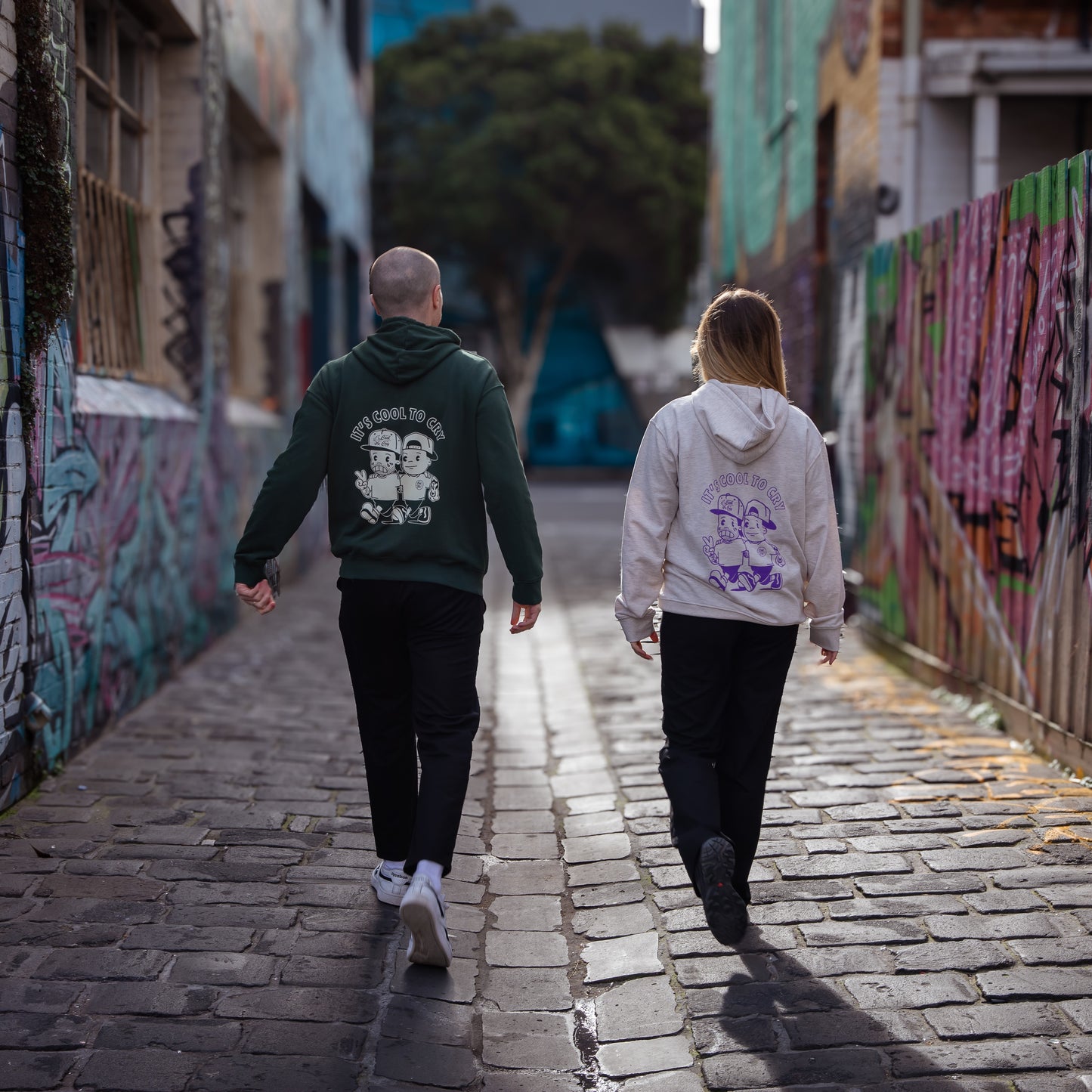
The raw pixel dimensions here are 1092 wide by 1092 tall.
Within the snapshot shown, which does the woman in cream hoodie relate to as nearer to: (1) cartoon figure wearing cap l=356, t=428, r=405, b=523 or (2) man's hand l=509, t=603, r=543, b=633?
(2) man's hand l=509, t=603, r=543, b=633

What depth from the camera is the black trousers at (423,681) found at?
3453 millimetres

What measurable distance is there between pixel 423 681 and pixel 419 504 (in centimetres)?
47

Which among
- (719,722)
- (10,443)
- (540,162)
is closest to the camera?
(719,722)

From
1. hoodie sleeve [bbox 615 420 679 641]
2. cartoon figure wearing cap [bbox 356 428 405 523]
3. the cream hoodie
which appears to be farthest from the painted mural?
cartoon figure wearing cap [bbox 356 428 405 523]

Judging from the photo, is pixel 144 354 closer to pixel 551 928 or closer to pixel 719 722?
pixel 551 928

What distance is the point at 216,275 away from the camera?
8094 mm

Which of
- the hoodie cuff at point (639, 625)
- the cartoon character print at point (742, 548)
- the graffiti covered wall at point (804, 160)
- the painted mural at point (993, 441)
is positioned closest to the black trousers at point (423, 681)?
the hoodie cuff at point (639, 625)

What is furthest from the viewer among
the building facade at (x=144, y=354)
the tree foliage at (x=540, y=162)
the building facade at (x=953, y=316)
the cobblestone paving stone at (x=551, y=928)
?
the tree foliage at (x=540, y=162)

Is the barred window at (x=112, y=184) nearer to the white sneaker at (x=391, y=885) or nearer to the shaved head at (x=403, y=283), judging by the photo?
the shaved head at (x=403, y=283)

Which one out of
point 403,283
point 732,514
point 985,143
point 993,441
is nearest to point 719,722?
point 732,514

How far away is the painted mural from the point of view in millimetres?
4848

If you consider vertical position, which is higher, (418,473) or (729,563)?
(418,473)

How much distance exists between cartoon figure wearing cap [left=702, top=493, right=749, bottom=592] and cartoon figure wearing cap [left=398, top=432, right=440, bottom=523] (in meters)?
0.73

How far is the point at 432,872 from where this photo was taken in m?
3.34
